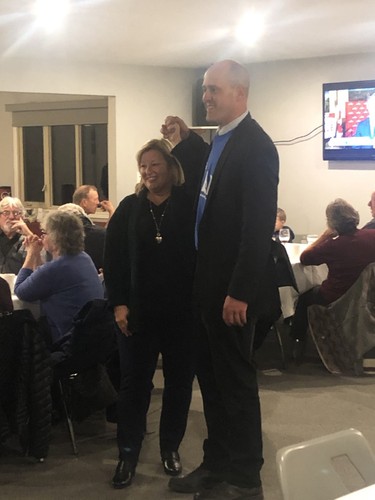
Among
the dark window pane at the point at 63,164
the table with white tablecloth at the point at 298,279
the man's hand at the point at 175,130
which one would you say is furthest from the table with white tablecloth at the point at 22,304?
the dark window pane at the point at 63,164

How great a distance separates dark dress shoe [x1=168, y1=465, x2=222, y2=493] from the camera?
96.5 inches

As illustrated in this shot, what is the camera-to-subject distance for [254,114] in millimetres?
6438

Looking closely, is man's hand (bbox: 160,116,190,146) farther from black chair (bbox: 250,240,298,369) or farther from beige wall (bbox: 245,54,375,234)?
beige wall (bbox: 245,54,375,234)

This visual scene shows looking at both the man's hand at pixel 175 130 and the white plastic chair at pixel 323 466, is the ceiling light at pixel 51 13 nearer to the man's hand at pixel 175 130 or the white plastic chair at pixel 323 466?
the man's hand at pixel 175 130

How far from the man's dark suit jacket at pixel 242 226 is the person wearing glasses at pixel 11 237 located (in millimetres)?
1936

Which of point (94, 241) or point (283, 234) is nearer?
point (94, 241)

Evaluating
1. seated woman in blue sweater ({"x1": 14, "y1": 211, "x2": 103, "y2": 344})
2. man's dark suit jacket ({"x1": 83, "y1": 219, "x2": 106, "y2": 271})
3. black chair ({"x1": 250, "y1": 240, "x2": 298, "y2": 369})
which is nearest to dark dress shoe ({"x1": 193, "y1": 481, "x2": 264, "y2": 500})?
black chair ({"x1": 250, "y1": 240, "x2": 298, "y2": 369})

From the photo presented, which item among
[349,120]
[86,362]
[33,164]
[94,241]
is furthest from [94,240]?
[33,164]

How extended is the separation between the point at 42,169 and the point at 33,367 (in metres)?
5.58

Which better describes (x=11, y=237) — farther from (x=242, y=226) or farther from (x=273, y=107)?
(x=273, y=107)

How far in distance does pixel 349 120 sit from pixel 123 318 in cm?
399

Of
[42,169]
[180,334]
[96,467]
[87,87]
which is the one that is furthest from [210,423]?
[42,169]

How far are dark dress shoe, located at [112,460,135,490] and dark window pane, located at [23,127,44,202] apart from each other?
18.9 ft

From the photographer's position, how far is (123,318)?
2531mm
